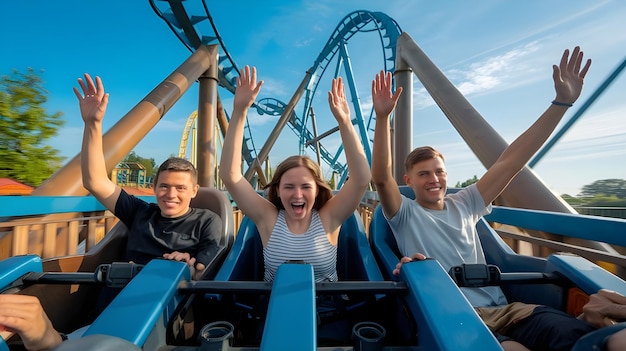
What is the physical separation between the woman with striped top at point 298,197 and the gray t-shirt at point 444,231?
0.89 ft

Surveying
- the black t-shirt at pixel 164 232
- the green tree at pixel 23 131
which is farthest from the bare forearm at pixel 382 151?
the green tree at pixel 23 131

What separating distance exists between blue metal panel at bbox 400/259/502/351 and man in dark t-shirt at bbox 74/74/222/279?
1.00 metres

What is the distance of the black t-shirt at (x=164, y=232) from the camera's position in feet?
5.15

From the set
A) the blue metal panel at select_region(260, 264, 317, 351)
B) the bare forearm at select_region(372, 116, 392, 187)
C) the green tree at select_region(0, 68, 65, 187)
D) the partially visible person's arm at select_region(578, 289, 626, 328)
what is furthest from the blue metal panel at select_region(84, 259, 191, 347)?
the green tree at select_region(0, 68, 65, 187)

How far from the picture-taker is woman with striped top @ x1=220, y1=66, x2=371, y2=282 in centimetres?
139

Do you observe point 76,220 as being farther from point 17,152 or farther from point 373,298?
point 17,152

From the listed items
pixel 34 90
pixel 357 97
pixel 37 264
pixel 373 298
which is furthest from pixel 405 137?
pixel 34 90

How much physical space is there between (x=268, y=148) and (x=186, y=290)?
18.9ft

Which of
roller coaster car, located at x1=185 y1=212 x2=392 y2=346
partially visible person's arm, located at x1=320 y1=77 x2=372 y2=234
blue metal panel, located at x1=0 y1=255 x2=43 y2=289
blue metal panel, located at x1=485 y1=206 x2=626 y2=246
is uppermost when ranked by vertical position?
partially visible person's arm, located at x1=320 y1=77 x2=372 y2=234

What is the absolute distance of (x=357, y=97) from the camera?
8656 mm

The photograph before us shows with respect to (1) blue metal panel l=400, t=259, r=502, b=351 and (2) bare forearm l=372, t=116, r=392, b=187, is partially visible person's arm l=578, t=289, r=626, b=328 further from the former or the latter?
(2) bare forearm l=372, t=116, r=392, b=187

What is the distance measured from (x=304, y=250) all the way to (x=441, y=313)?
76 cm

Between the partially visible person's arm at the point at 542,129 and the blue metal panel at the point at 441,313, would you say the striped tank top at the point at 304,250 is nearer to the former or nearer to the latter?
the blue metal panel at the point at 441,313

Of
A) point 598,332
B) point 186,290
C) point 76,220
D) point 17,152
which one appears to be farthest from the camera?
point 17,152
